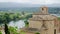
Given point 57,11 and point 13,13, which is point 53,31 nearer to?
point 57,11

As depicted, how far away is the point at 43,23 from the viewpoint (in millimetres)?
5809

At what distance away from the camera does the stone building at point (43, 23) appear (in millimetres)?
5669

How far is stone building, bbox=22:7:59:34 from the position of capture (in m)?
5.67

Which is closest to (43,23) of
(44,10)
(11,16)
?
(44,10)

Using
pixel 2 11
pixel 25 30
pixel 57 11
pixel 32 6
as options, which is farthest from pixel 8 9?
pixel 25 30

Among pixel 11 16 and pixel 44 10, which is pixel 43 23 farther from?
pixel 11 16

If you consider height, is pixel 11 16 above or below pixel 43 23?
below

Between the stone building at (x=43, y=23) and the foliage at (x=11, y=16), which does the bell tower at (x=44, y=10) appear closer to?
the stone building at (x=43, y=23)

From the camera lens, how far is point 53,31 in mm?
5855

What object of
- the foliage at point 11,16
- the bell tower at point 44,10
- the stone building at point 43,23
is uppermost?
the bell tower at point 44,10

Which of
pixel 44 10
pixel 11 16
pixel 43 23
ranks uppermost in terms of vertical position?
pixel 44 10

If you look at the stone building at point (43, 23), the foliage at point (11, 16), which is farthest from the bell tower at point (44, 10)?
the foliage at point (11, 16)

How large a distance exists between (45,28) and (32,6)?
189 centimetres

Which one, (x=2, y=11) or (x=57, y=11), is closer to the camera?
(x=57, y=11)
